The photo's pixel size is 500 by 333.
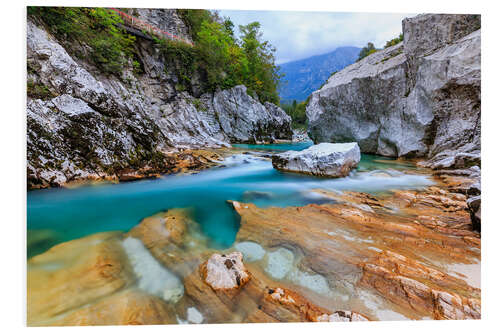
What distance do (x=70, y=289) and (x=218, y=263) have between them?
97 centimetres

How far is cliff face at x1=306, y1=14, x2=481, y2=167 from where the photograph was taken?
5129 mm

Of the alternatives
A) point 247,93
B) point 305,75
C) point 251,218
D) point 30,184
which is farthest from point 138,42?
point 305,75

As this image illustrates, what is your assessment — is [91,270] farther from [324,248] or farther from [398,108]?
[398,108]

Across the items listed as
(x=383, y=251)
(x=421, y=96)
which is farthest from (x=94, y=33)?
(x=421, y=96)

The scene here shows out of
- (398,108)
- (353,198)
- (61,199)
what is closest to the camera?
(61,199)

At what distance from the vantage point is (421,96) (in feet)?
22.1

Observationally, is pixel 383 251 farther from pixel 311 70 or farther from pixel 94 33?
pixel 311 70

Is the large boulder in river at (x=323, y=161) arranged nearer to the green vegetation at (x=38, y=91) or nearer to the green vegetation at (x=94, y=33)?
the green vegetation at (x=38, y=91)

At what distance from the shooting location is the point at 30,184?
112 inches

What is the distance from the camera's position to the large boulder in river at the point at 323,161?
4551 millimetres

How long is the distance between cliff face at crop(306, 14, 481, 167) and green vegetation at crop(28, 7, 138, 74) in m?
9.67

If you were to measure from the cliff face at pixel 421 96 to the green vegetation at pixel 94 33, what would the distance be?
31.7ft

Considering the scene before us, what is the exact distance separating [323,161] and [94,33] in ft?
31.1

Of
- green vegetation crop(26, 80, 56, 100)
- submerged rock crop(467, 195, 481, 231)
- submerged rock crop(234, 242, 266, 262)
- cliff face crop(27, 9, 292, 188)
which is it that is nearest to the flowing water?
submerged rock crop(234, 242, 266, 262)
